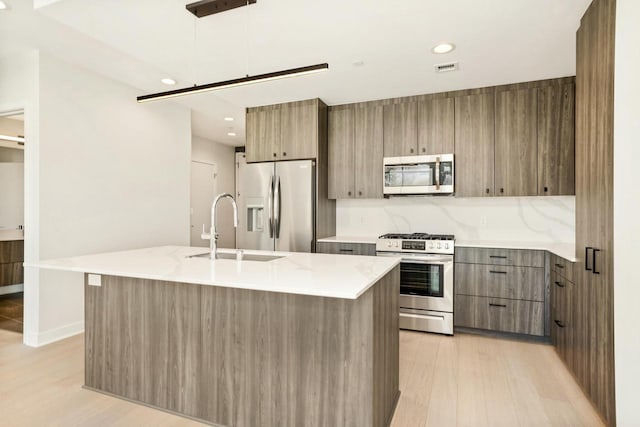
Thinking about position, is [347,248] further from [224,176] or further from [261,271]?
[224,176]

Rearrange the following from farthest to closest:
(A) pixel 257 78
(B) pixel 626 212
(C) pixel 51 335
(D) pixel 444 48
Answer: (C) pixel 51 335, (D) pixel 444 48, (A) pixel 257 78, (B) pixel 626 212

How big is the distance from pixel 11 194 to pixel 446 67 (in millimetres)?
6099

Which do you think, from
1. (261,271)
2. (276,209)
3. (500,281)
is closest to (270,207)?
(276,209)

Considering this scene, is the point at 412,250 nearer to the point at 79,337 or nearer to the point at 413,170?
the point at 413,170

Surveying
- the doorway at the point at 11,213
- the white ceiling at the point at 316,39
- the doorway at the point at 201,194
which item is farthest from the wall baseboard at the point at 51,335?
the doorway at the point at 201,194

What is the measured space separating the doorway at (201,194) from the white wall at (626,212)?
5.73 metres

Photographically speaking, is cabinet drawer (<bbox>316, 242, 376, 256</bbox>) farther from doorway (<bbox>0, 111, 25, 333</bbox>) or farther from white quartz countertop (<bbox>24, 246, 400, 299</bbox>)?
doorway (<bbox>0, 111, 25, 333</bbox>)

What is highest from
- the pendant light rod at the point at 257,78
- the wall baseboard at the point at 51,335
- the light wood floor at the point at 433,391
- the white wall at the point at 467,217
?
the pendant light rod at the point at 257,78

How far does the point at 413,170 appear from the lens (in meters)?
3.93

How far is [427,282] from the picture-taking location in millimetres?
3553

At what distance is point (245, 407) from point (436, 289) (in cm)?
226

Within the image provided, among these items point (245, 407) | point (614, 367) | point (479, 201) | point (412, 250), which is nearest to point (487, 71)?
point (479, 201)

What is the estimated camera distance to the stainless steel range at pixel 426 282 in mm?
3471

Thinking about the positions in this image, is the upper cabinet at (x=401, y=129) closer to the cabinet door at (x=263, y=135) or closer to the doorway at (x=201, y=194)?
the cabinet door at (x=263, y=135)
